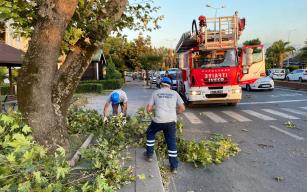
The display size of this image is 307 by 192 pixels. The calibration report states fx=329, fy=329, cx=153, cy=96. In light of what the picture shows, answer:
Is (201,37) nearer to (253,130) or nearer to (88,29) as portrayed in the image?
(253,130)

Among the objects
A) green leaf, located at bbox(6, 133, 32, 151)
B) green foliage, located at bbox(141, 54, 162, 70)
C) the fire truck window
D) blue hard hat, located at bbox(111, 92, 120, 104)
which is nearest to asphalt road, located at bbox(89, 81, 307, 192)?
blue hard hat, located at bbox(111, 92, 120, 104)

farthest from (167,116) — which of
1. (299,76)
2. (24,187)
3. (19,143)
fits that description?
(299,76)

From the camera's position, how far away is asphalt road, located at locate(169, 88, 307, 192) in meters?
5.49

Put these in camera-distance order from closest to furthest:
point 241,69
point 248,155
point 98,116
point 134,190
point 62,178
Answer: point 62,178
point 134,190
point 248,155
point 98,116
point 241,69

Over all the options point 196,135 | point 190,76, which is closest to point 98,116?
point 196,135

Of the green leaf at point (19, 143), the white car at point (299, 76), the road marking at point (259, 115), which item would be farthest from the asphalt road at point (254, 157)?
the white car at point (299, 76)

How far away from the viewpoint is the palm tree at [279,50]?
67.2 meters

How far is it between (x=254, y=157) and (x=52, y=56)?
15.3ft

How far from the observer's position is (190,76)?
14.6 meters

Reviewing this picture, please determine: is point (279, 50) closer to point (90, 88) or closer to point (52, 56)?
point (90, 88)

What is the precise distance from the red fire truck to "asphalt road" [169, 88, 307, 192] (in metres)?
1.85

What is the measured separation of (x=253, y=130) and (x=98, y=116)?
459 centimetres

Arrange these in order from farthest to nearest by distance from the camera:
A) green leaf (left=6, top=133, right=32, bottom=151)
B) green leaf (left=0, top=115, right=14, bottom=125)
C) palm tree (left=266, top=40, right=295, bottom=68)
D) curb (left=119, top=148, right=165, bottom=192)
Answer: palm tree (left=266, top=40, right=295, bottom=68) → green leaf (left=0, top=115, right=14, bottom=125) → curb (left=119, top=148, right=165, bottom=192) → green leaf (left=6, top=133, right=32, bottom=151)

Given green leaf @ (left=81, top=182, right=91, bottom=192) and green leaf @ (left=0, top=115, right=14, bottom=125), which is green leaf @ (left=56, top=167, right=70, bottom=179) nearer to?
green leaf @ (left=81, top=182, right=91, bottom=192)
